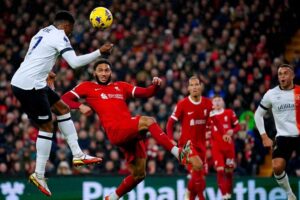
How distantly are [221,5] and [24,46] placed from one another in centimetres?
585

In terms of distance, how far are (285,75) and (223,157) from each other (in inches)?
153

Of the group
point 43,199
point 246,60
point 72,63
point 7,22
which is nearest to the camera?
point 72,63

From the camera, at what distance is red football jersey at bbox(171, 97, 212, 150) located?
15.7 metres

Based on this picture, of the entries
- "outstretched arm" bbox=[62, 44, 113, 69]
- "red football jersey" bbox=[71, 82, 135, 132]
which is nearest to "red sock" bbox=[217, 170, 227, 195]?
"red football jersey" bbox=[71, 82, 135, 132]

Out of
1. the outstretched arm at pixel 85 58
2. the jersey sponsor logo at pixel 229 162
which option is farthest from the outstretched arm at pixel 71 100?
the jersey sponsor logo at pixel 229 162

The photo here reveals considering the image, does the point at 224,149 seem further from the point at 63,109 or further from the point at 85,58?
the point at 85,58

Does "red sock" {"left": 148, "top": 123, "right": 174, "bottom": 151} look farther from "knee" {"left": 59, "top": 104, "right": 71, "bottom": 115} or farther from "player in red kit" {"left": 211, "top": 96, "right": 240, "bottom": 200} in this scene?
"player in red kit" {"left": 211, "top": 96, "right": 240, "bottom": 200}

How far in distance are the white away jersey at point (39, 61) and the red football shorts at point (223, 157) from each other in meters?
6.20

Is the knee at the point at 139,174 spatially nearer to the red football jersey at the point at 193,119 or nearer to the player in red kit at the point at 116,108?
the player in red kit at the point at 116,108

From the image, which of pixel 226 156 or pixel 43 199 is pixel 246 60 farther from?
pixel 43 199

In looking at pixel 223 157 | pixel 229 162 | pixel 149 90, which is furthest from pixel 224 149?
pixel 149 90

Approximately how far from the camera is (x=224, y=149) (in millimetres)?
17828

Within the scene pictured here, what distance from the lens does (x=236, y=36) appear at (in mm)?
23516

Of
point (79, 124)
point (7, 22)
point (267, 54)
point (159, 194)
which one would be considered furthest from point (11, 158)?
point (267, 54)
